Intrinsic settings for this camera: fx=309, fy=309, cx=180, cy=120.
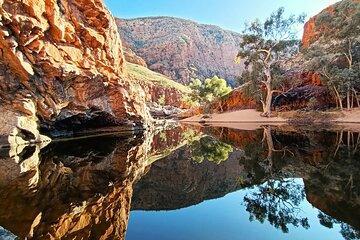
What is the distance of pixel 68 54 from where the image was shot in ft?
95.2

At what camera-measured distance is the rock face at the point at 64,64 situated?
24.2 meters

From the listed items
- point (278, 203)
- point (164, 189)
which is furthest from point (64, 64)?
point (278, 203)

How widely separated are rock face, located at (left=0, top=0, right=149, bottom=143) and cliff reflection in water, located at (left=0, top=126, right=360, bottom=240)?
40.2 ft

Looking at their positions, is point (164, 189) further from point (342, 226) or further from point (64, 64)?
point (64, 64)

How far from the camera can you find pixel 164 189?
9.82 m

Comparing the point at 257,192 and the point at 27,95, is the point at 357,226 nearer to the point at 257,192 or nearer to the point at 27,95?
the point at 257,192

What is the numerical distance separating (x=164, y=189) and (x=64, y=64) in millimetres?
21859

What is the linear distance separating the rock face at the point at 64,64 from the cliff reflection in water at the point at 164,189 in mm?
12257

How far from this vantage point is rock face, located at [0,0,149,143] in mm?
24156

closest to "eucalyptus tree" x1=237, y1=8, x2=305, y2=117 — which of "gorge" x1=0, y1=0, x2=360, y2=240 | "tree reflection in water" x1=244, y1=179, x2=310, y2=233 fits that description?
"gorge" x1=0, y1=0, x2=360, y2=240

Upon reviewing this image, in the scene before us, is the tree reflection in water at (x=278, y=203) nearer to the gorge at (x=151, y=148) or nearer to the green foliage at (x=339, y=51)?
the gorge at (x=151, y=148)

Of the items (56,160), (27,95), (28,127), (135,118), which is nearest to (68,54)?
(27,95)

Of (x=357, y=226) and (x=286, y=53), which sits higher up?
(x=286, y=53)

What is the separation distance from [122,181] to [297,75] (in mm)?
42969
